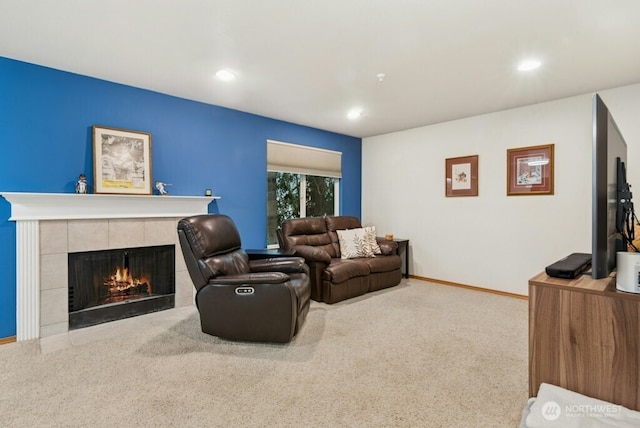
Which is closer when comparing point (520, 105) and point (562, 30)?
point (562, 30)

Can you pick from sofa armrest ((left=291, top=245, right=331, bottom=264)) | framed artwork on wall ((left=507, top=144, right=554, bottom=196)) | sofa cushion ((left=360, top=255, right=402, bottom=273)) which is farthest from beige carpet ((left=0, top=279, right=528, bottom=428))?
framed artwork on wall ((left=507, top=144, right=554, bottom=196))

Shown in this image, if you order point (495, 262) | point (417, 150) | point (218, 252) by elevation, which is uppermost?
point (417, 150)

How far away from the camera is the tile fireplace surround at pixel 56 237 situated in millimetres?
2705

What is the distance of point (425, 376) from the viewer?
2.14 metres

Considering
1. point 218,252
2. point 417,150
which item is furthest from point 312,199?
point 218,252

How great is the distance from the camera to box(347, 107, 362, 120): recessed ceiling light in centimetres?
411

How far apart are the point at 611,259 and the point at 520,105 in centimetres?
296

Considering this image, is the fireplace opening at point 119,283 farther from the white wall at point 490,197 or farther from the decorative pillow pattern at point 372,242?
the white wall at point 490,197

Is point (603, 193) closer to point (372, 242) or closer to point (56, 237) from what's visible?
point (372, 242)

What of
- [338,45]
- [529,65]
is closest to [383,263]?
[529,65]

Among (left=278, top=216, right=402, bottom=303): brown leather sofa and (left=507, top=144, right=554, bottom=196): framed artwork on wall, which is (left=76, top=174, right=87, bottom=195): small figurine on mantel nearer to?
(left=278, top=216, right=402, bottom=303): brown leather sofa

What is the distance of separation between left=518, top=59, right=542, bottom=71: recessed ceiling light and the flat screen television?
1421 mm

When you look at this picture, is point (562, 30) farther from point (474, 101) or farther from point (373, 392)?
point (373, 392)

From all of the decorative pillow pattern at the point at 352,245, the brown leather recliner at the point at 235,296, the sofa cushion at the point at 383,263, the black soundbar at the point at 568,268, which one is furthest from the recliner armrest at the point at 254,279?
the decorative pillow pattern at the point at 352,245
